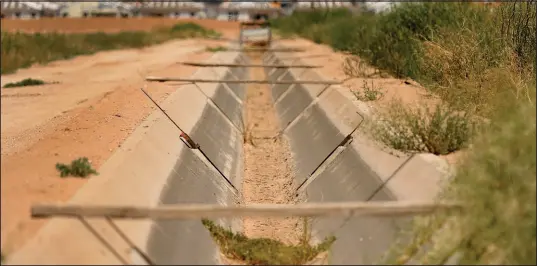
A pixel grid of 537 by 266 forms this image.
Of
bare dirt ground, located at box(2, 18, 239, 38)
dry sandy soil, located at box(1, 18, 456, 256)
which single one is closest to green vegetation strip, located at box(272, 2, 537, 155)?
dry sandy soil, located at box(1, 18, 456, 256)

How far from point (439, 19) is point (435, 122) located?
9.70m

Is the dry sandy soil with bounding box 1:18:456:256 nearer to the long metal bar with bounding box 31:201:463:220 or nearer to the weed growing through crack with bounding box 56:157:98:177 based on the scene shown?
the weed growing through crack with bounding box 56:157:98:177

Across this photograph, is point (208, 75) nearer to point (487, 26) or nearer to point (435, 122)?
point (487, 26)

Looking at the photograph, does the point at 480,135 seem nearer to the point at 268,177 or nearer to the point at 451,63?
the point at 268,177

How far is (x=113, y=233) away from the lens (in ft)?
17.3

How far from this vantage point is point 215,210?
5.21 meters

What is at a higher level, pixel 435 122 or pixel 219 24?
pixel 435 122

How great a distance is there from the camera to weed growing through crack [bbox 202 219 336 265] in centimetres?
644

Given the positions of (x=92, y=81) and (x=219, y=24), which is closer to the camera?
(x=92, y=81)

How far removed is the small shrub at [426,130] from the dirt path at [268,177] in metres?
1.49

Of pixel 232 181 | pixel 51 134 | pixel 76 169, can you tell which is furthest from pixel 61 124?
pixel 76 169

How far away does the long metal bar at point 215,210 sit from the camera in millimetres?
5019

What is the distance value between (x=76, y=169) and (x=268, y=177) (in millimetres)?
5020

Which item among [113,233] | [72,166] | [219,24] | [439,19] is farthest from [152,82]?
[219,24]
